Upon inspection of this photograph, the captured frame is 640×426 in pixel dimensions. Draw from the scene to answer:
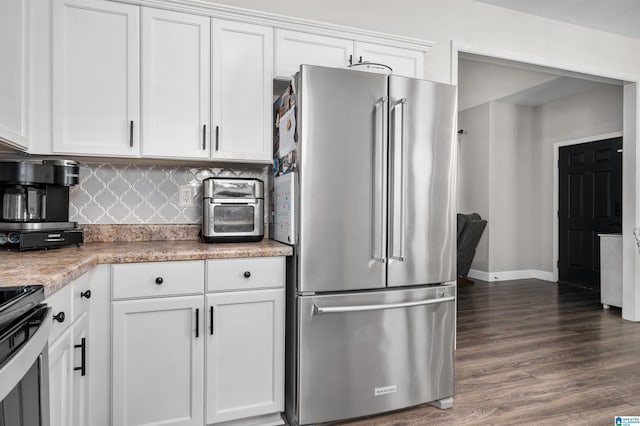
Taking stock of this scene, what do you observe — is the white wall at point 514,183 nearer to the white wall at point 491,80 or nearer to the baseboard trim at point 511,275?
the baseboard trim at point 511,275

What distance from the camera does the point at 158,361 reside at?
188 cm

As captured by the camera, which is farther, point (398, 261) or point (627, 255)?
point (627, 255)

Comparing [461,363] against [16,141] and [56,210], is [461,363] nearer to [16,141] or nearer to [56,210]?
[56,210]

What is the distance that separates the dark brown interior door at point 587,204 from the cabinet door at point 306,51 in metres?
4.44

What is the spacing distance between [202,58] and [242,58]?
0.72 feet

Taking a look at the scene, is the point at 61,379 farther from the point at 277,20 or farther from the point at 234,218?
the point at 277,20

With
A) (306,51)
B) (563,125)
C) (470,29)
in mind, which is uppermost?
(470,29)

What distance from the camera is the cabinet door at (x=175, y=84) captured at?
2.16 m

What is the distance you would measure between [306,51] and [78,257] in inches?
65.1

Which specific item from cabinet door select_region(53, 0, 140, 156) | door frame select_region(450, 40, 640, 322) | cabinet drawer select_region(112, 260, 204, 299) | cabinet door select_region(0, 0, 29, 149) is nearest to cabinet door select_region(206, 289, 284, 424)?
cabinet drawer select_region(112, 260, 204, 299)

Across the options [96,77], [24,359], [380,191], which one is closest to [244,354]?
[380,191]

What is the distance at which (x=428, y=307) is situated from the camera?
2.21 m

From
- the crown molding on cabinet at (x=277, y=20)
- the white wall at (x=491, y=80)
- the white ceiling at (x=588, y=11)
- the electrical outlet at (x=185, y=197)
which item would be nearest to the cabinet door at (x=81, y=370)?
the electrical outlet at (x=185, y=197)

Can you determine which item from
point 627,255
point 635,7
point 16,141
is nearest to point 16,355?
point 16,141
